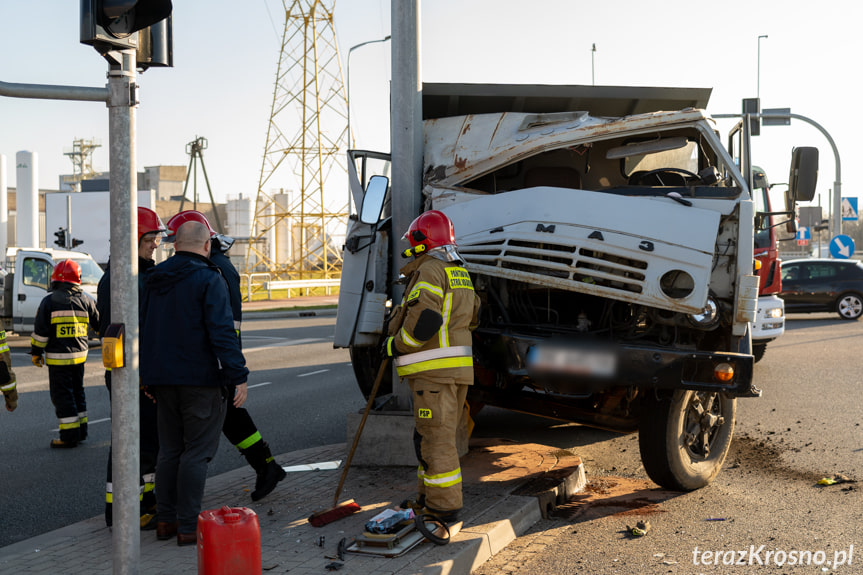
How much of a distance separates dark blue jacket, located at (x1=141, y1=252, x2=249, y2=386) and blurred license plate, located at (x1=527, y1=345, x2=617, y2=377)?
1893mm

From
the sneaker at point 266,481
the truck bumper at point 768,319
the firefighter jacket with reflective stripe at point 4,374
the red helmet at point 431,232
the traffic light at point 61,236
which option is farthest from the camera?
the traffic light at point 61,236

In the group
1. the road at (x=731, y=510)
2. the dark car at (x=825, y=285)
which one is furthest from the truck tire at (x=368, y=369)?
the dark car at (x=825, y=285)

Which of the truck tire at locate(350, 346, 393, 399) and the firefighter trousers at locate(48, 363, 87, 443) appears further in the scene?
the firefighter trousers at locate(48, 363, 87, 443)

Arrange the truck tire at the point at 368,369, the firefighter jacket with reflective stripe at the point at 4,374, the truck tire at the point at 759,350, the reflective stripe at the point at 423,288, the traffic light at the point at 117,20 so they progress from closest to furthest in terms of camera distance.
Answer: the traffic light at the point at 117,20, the reflective stripe at the point at 423,288, the firefighter jacket with reflective stripe at the point at 4,374, the truck tire at the point at 368,369, the truck tire at the point at 759,350

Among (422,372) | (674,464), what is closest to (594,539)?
(674,464)

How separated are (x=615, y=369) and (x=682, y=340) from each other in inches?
23.5

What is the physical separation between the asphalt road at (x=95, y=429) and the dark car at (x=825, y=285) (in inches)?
483

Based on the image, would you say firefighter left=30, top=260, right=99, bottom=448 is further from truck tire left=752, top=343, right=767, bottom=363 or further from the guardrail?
the guardrail

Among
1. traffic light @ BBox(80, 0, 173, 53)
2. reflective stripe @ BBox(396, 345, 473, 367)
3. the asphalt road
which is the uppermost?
traffic light @ BBox(80, 0, 173, 53)

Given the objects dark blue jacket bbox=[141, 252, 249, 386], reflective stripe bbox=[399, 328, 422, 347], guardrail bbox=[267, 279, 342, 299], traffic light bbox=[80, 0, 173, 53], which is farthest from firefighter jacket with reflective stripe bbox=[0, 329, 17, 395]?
guardrail bbox=[267, 279, 342, 299]

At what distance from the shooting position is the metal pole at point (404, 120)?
659 cm

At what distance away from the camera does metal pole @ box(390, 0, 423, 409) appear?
6.59 meters

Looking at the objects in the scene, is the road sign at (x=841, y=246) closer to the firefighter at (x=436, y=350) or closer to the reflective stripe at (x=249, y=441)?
the firefighter at (x=436, y=350)

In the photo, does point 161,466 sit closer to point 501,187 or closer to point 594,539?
point 594,539
